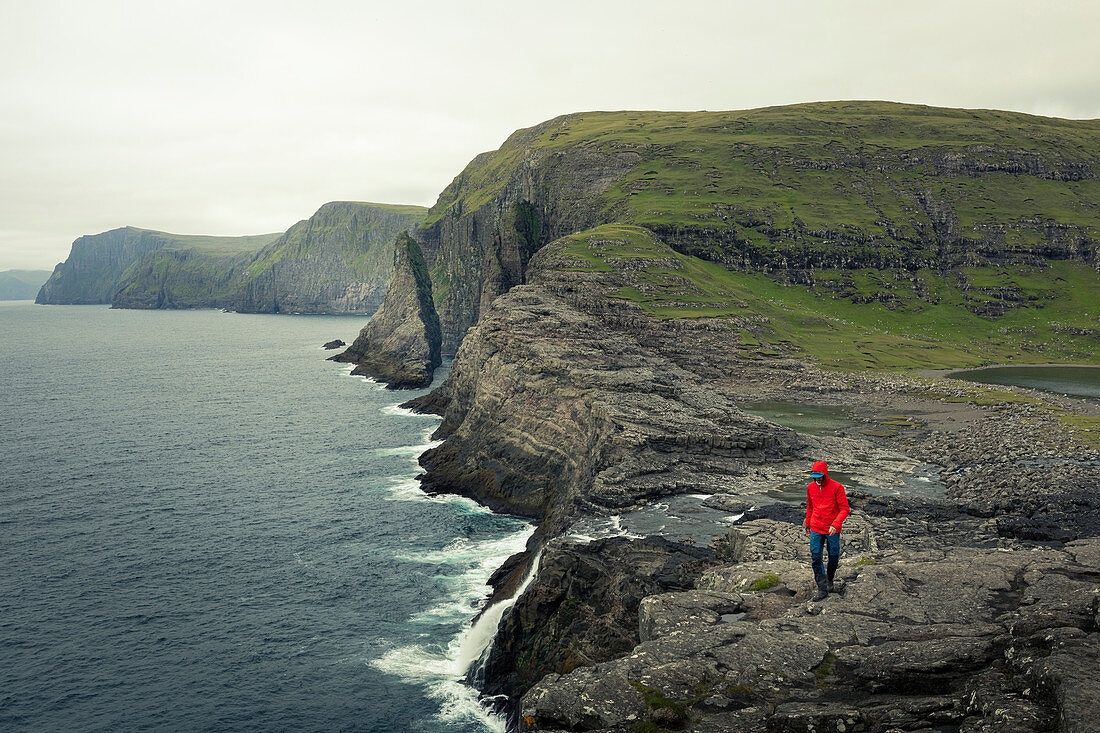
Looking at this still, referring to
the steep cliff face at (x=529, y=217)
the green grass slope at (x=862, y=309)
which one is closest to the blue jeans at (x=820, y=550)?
the green grass slope at (x=862, y=309)

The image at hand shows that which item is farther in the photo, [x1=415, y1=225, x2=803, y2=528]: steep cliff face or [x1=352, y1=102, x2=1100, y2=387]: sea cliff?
[x1=352, y1=102, x2=1100, y2=387]: sea cliff

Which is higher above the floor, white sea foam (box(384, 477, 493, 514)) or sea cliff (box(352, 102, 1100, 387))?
sea cliff (box(352, 102, 1100, 387))

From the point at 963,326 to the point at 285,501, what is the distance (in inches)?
5414

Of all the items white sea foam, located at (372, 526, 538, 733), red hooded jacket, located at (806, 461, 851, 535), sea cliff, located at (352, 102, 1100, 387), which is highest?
sea cliff, located at (352, 102, 1100, 387)

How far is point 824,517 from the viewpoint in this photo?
69.2 ft

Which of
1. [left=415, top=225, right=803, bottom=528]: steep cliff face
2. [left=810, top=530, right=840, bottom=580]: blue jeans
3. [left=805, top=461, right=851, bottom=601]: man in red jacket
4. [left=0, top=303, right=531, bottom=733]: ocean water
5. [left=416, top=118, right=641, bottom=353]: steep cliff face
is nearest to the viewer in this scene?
[left=805, top=461, right=851, bottom=601]: man in red jacket

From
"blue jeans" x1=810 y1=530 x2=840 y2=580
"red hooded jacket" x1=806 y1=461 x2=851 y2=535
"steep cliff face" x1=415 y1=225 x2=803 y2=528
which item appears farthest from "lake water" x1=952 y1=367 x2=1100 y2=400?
"red hooded jacket" x1=806 y1=461 x2=851 y2=535

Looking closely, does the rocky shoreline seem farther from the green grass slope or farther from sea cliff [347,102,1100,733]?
the green grass slope

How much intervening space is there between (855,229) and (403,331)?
11027cm

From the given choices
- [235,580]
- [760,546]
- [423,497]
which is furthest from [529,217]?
[760,546]

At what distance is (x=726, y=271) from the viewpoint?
486 feet

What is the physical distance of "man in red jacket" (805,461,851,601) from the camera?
20.5m

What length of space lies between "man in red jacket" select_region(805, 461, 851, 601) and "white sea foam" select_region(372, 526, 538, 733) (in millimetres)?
20280

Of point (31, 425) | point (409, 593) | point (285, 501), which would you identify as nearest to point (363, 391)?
point (31, 425)
